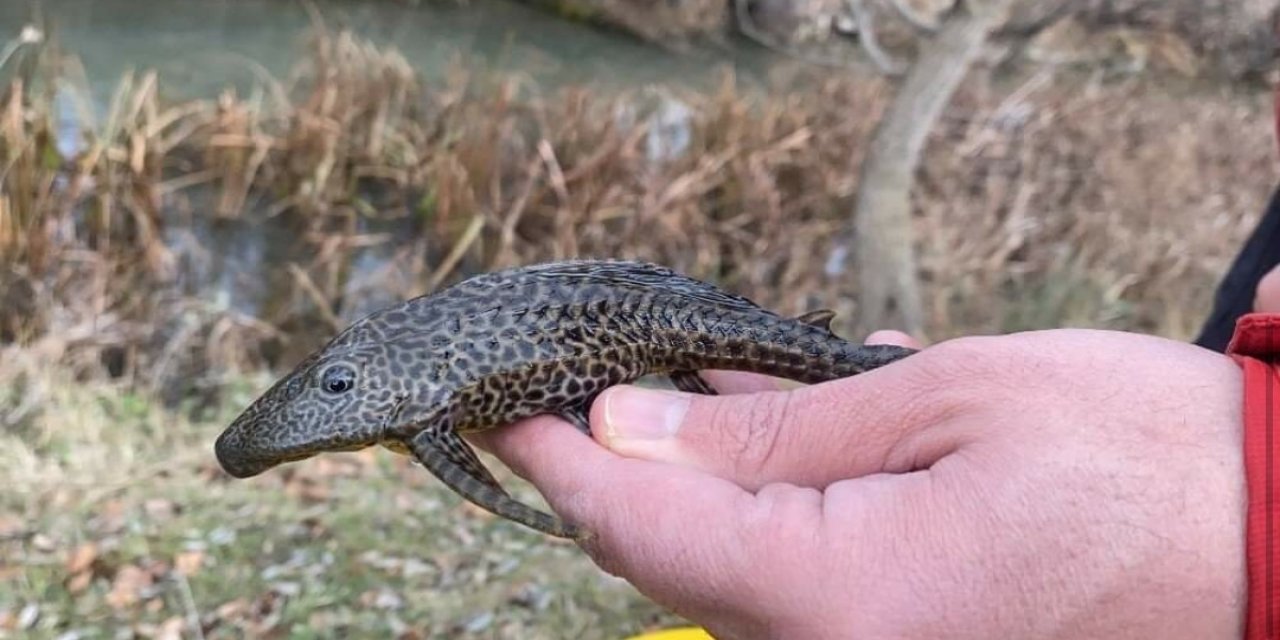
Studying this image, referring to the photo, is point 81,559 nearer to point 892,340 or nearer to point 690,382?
point 690,382

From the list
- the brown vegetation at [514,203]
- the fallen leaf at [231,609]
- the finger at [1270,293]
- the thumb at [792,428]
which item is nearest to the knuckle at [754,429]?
the thumb at [792,428]

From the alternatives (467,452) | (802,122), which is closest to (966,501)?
(467,452)

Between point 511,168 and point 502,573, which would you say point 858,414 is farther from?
point 511,168

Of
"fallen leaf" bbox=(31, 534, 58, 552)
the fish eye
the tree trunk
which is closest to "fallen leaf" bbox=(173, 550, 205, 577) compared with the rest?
"fallen leaf" bbox=(31, 534, 58, 552)

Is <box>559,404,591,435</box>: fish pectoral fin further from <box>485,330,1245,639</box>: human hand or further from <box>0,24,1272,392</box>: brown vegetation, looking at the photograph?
<box>0,24,1272,392</box>: brown vegetation

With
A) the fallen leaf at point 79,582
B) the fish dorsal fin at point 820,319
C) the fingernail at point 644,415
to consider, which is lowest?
the fallen leaf at point 79,582

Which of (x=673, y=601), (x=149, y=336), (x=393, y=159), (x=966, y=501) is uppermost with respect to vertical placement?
(x=966, y=501)

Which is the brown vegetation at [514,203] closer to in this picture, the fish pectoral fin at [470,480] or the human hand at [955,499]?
the fish pectoral fin at [470,480]

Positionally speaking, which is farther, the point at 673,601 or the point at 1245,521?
the point at 673,601
